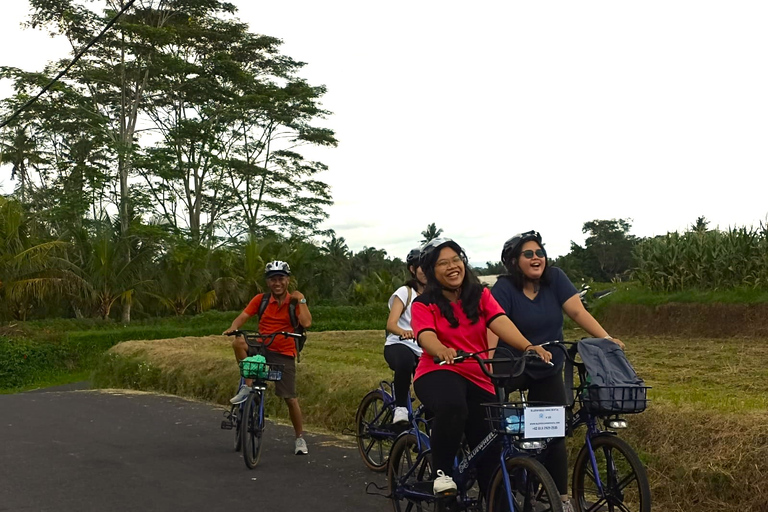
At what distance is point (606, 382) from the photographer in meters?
5.35

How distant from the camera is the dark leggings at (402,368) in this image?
7629 millimetres

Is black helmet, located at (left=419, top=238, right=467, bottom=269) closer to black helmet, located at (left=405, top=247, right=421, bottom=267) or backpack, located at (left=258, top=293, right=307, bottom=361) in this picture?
black helmet, located at (left=405, top=247, right=421, bottom=267)

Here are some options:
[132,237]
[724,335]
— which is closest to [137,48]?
[132,237]

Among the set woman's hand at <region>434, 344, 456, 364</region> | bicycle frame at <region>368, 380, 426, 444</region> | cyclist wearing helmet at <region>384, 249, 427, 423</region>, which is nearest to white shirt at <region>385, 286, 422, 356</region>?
cyclist wearing helmet at <region>384, 249, 427, 423</region>

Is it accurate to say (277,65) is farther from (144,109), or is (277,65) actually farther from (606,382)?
(606,382)

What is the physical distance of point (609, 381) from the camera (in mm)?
5352

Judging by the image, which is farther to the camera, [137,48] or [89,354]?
[137,48]

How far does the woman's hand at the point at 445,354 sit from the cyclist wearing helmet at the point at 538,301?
764mm

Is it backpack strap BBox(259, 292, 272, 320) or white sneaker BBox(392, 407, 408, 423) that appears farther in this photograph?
backpack strap BBox(259, 292, 272, 320)

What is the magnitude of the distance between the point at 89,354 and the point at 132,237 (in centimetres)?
659

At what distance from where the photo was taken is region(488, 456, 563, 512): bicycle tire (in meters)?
4.75

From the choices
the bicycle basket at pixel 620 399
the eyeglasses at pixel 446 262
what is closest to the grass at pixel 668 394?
Answer: the bicycle basket at pixel 620 399

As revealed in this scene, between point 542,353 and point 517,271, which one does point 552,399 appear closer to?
point 542,353

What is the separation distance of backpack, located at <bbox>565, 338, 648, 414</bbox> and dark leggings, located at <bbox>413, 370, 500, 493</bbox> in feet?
1.89
